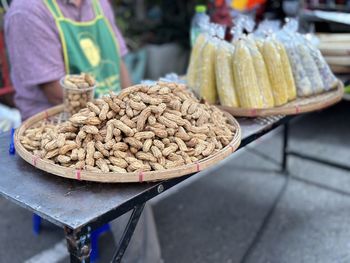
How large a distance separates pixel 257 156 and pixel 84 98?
86.2 inches

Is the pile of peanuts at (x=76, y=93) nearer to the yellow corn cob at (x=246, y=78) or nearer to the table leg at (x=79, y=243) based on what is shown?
the yellow corn cob at (x=246, y=78)

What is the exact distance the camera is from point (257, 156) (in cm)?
393

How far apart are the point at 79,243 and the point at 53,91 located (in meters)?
1.21

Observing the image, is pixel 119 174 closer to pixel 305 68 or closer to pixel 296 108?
pixel 296 108

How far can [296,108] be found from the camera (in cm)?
217

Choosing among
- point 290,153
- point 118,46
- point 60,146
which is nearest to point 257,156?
point 290,153

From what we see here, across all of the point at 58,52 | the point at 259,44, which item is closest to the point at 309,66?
the point at 259,44

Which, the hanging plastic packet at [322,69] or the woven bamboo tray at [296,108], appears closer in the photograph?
the woven bamboo tray at [296,108]

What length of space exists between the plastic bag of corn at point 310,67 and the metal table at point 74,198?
109 centimetres

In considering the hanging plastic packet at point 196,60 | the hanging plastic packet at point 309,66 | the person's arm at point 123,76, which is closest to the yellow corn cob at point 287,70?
the hanging plastic packet at point 309,66

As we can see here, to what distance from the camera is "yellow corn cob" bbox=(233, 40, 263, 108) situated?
215cm

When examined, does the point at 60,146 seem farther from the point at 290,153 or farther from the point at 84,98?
the point at 290,153

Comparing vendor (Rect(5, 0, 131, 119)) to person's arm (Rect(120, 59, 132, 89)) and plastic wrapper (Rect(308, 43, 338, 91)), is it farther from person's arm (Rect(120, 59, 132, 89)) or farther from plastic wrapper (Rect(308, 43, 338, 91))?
plastic wrapper (Rect(308, 43, 338, 91))

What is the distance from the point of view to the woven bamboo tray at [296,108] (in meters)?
2.13
